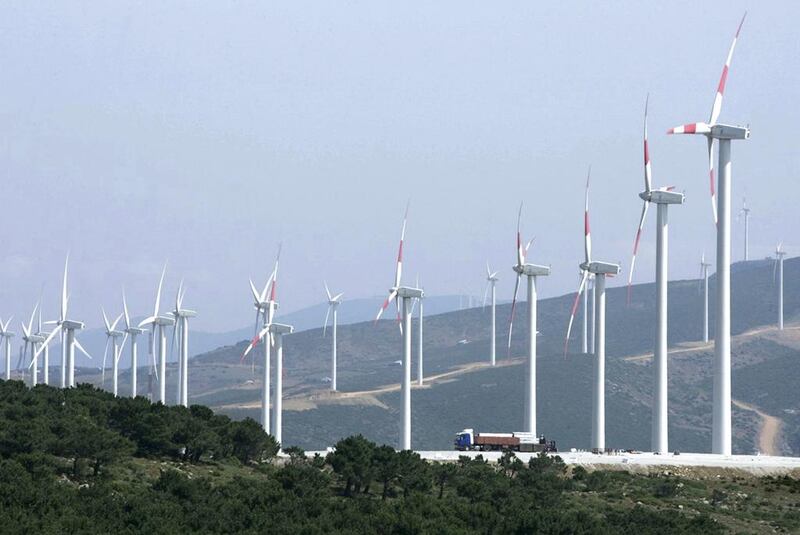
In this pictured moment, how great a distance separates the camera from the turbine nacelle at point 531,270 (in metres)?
154

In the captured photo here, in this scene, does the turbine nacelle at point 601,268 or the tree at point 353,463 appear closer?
the tree at point 353,463

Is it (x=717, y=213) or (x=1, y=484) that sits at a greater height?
(x=717, y=213)

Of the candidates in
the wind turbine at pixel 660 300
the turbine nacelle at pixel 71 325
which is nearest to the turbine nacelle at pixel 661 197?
the wind turbine at pixel 660 300

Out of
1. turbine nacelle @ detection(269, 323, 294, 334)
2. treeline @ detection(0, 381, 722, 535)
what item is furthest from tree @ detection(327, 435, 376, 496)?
turbine nacelle @ detection(269, 323, 294, 334)

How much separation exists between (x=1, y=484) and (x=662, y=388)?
63.2 m

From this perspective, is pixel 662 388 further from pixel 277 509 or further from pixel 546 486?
pixel 277 509

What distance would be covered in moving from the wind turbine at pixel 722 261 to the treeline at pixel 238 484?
14382 millimetres

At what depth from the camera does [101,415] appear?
111250 millimetres

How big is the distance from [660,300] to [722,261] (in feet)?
33.6

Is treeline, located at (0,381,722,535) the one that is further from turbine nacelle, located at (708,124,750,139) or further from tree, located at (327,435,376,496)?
turbine nacelle, located at (708,124,750,139)

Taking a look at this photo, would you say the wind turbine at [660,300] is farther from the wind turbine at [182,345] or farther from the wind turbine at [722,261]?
the wind turbine at [182,345]

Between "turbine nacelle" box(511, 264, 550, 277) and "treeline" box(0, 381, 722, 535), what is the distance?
115ft

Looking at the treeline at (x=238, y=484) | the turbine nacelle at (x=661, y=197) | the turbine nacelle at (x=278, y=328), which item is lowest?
the treeline at (x=238, y=484)

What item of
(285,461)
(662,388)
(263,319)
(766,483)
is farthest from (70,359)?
(766,483)
